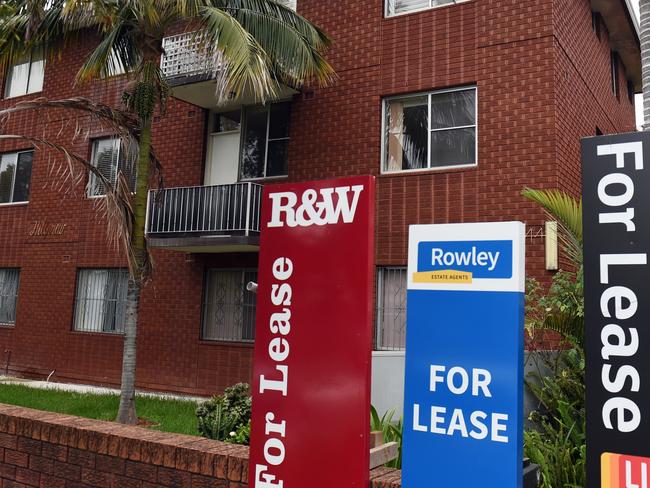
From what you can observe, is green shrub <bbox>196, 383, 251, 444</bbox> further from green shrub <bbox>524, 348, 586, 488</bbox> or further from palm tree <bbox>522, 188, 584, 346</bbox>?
palm tree <bbox>522, 188, 584, 346</bbox>

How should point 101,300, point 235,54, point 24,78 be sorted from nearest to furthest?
point 235,54 → point 101,300 → point 24,78

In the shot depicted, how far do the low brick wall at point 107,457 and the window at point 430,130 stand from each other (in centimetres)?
796

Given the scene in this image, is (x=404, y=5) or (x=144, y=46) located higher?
(x=404, y=5)

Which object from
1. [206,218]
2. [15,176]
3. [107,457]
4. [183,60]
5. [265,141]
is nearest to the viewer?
[107,457]

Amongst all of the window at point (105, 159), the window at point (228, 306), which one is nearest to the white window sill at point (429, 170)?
the window at point (228, 306)

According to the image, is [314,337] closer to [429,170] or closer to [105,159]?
[429,170]

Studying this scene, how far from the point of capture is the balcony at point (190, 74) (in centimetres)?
1176

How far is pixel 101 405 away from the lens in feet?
34.5

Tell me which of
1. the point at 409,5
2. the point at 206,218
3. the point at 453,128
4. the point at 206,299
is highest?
the point at 409,5

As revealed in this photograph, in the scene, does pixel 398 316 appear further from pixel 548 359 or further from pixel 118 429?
pixel 118 429

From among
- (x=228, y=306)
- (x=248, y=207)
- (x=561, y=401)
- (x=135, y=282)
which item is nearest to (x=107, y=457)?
(x=561, y=401)

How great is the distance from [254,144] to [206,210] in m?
1.97

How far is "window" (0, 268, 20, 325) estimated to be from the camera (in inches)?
637

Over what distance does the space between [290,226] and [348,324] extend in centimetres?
56
